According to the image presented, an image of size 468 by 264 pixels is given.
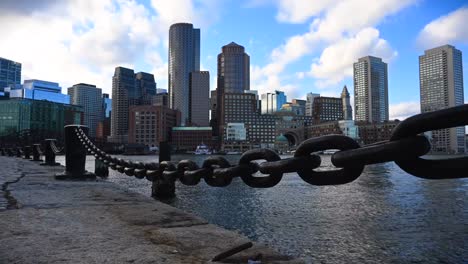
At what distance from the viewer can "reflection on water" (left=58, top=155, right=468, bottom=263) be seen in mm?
4938

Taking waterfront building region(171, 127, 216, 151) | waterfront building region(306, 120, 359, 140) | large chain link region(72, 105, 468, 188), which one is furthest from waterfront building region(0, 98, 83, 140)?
large chain link region(72, 105, 468, 188)

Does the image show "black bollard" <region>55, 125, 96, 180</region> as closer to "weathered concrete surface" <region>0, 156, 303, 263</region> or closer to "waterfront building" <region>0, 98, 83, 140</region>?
"weathered concrete surface" <region>0, 156, 303, 263</region>

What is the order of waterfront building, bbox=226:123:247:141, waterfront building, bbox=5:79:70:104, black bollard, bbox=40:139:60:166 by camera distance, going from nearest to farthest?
black bollard, bbox=40:139:60:166, waterfront building, bbox=5:79:70:104, waterfront building, bbox=226:123:247:141

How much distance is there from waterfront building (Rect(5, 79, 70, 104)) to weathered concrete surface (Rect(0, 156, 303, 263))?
171 meters

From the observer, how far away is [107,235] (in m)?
2.83

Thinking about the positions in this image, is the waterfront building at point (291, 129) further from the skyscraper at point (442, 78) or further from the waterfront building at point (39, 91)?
the waterfront building at point (39, 91)

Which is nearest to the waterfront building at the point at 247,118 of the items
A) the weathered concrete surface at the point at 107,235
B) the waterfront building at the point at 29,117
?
the waterfront building at the point at 29,117

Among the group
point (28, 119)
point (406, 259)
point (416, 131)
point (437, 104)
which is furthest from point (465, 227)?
point (437, 104)

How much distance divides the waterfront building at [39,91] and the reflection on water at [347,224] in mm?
166917

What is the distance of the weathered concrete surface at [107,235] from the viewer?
229 cm

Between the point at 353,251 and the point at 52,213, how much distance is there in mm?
3635

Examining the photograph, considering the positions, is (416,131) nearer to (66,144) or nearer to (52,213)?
(52,213)

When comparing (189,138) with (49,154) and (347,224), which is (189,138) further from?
(347,224)

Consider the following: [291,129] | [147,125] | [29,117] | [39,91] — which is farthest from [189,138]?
[29,117]
